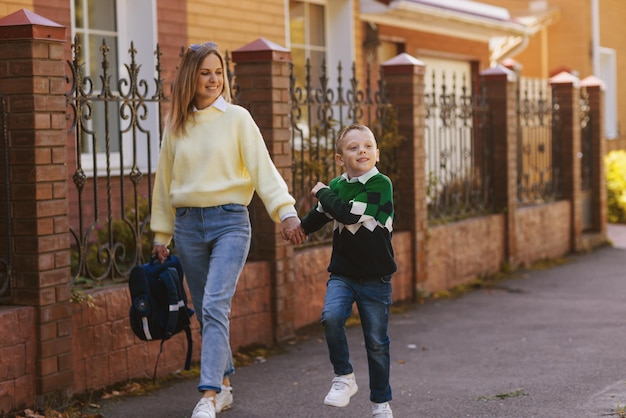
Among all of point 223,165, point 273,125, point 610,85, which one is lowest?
point 223,165

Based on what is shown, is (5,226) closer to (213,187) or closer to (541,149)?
(213,187)

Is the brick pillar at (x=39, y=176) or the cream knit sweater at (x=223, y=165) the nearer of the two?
the cream knit sweater at (x=223, y=165)

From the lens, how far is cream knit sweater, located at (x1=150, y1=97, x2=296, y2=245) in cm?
549

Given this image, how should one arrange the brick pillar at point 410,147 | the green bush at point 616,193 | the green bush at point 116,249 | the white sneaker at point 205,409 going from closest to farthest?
the white sneaker at point 205,409 < the green bush at point 116,249 < the brick pillar at point 410,147 < the green bush at point 616,193

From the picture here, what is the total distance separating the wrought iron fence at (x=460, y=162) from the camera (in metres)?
10.8

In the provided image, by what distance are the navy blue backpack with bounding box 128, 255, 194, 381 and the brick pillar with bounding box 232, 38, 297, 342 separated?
207 cm

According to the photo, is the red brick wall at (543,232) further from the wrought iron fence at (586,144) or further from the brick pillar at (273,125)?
the brick pillar at (273,125)

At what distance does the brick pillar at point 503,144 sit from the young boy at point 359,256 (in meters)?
6.96

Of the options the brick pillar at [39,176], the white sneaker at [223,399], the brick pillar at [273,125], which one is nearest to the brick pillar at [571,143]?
the brick pillar at [273,125]

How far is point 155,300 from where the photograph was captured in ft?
19.3

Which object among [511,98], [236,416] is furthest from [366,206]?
[511,98]

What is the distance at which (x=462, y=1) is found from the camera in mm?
15727

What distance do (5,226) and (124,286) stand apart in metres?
0.94

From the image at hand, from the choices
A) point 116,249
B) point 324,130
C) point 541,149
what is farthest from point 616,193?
point 116,249
